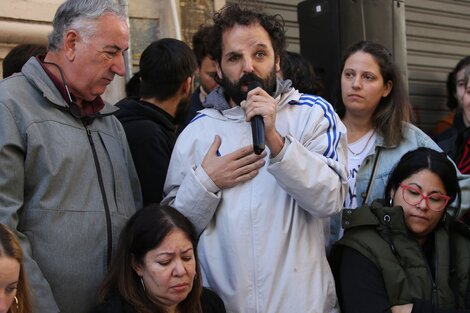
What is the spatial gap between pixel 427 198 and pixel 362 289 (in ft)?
1.74

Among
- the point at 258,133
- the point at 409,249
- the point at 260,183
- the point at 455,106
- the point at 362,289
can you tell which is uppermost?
the point at 258,133

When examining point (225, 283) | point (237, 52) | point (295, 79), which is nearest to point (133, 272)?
point (225, 283)

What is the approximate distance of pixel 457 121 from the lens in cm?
497

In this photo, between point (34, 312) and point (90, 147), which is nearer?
point (34, 312)

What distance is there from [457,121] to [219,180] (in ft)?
8.34

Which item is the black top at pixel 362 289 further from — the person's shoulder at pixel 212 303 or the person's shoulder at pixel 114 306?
the person's shoulder at pixel 114 306

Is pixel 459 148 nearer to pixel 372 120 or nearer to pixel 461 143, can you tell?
pixel 461 143

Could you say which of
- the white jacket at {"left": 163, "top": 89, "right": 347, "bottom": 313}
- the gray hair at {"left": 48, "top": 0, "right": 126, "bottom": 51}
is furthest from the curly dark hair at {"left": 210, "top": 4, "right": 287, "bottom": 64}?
the gray hair at {"left": 48, "top": 0, "right": 126, "bottom": 51}

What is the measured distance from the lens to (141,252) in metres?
2.97

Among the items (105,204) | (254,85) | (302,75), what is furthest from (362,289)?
(302,75)

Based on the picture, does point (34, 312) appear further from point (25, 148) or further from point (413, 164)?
point (413, 164)

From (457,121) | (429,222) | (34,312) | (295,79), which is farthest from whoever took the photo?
(457,121)

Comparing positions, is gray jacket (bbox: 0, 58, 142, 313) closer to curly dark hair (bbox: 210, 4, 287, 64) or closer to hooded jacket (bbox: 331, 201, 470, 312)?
curly dark hair (bbox: 210, 4, 287, 64)

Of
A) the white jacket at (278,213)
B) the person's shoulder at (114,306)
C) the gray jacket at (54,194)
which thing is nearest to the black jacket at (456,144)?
the white jacket at (278,213)
